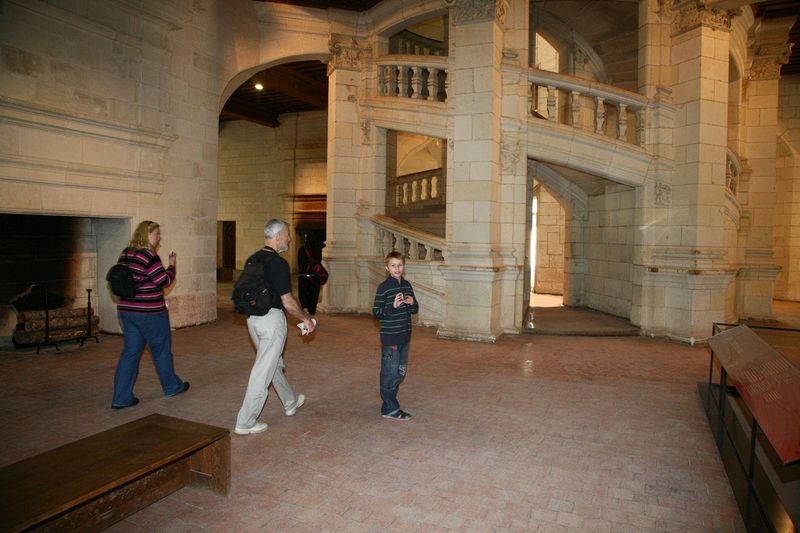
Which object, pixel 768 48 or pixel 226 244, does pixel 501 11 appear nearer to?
pixel 768 48

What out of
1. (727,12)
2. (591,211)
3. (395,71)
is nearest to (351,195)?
(395,71)

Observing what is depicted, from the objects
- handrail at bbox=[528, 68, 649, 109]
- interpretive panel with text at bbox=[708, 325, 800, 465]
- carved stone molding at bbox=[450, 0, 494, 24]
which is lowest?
interpretive panel with text at bbox=[708, 325, 800, 465]

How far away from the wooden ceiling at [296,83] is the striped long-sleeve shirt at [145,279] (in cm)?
769

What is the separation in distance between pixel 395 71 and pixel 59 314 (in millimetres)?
7827

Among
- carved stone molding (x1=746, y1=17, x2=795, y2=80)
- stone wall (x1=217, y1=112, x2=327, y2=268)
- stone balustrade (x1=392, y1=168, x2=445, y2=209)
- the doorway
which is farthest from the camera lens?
the doorway

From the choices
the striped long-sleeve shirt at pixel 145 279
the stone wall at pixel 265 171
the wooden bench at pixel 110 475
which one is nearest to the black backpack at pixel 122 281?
the striped long-sleeve shirt at pixel 145 279

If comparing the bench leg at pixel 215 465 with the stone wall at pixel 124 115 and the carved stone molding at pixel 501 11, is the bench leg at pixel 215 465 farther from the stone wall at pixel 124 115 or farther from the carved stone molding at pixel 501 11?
the carved stone molding at pixel 501 11

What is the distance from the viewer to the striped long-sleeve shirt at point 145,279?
4941 millimetres

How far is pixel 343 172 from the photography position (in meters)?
11.1

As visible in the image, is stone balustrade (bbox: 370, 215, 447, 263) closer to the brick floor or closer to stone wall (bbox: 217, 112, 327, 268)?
the brick floor

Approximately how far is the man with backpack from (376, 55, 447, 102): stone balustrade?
6678 mm

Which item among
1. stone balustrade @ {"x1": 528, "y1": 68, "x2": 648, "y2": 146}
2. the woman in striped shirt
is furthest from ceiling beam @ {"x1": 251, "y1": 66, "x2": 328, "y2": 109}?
the woman in striped shirt

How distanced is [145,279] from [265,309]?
5.20ft

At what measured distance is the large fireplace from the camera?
7672mm
